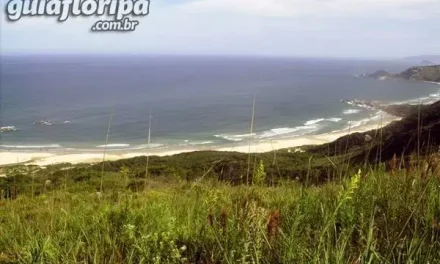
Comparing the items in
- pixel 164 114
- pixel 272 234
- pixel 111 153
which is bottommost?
pixel 111 153

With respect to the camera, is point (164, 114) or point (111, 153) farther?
point (164, 114)

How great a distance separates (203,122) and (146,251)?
59.4 metres

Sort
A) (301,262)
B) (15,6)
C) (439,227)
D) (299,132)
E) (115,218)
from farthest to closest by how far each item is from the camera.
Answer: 1. (299,132)
2. (15,6)
3. (115,218)
4. (439,227)
5. (301,262)

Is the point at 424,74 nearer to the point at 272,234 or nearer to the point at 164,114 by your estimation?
the point at 164,114

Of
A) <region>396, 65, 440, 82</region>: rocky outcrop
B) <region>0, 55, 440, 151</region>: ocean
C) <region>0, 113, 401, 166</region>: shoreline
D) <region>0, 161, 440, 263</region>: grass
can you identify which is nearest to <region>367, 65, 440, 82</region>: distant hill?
<region>396, 65, 440, 82</region>: rocky outcrop

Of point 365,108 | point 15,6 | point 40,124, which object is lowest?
point 40,124

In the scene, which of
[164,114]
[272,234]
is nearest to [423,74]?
[164,114]

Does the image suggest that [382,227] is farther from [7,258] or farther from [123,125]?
[123,125]

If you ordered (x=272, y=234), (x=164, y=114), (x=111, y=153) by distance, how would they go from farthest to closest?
1. (x=164, y=114)
2. (x=111, y=153)
3. (x=272, y=234)

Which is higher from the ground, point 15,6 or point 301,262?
point 15,6

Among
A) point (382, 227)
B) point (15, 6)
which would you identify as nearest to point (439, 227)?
point (382, 227)

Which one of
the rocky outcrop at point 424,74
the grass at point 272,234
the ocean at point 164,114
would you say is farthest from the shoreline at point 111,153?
the rocky outcrop at point 424,74

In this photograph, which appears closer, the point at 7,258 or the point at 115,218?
the point at 7,258

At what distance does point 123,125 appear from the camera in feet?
182
